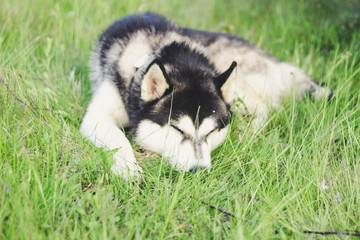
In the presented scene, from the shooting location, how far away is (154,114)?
263cm

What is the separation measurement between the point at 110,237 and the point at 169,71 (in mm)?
1551

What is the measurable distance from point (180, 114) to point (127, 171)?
66 centimetres

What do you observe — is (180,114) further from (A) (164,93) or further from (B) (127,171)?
(B) (127,171)

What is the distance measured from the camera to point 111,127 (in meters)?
2.81

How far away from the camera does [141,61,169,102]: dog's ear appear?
2.47m

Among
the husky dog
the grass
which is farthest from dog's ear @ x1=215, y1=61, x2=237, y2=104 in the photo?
the grass

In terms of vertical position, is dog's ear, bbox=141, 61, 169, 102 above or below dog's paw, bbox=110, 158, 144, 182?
above

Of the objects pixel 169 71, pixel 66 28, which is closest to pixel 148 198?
pixel 169 71

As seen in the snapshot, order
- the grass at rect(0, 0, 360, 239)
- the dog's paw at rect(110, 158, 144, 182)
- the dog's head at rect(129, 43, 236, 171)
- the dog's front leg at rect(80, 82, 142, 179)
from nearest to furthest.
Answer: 1. the grass at rect(0, 0, 360, 239)
2. the dog's paw at rect(110, 158, 144, 182)
3. the dog's front leg at rect(80, 82, 142, 179)
4. the dog's head at rect(129, 43, 236, 171)

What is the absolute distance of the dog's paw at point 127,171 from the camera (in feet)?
7.29

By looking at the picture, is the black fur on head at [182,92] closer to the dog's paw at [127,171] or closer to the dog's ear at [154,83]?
the dog's ear at [154,83]

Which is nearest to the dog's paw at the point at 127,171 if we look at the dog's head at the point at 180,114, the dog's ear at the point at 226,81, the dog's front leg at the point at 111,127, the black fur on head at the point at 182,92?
the dog's front leg at the point at 111,127

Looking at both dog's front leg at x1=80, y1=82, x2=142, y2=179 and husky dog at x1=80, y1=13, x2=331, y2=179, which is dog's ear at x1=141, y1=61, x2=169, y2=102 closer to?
husky dog at x1=80, y1=13, x2=331, y2=179

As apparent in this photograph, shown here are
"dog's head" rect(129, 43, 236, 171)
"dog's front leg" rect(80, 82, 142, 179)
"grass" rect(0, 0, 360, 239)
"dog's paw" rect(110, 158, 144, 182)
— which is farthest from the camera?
"dog's head" rect(129, 43, 236, 171)
